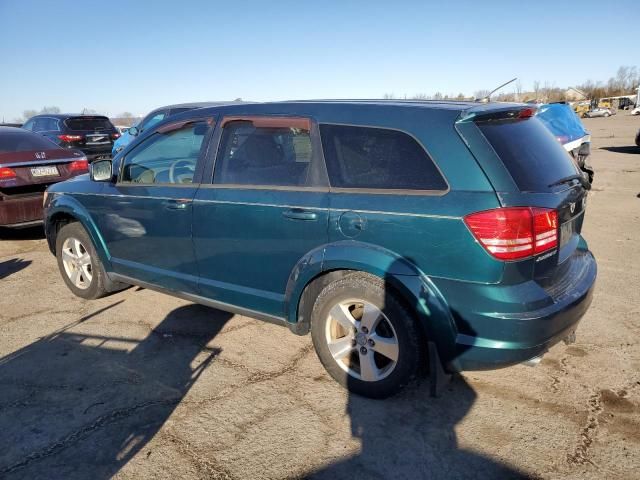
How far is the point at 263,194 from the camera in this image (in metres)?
3.32

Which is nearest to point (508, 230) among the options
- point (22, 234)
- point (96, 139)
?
point (22, 234)

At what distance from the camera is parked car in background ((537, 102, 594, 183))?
806cm

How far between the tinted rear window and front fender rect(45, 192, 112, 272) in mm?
2548

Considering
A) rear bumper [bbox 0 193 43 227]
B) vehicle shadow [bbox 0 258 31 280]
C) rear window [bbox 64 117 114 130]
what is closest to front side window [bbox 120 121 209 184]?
vehicle shadow [bbox 0 258 31 280]

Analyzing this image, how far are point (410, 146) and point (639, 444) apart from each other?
201 centimetres

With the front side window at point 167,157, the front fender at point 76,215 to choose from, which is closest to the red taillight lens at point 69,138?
the front fender at point 76,215

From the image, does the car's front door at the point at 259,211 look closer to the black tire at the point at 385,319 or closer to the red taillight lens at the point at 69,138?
the black tire at the point at 385,319

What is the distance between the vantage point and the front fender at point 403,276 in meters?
2.67

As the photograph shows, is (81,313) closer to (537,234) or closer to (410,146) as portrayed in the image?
(410,146)

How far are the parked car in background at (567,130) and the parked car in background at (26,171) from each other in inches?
295

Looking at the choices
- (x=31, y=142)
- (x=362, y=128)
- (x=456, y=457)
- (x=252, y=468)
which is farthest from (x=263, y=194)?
(x=31, y=142)

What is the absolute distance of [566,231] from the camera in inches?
113

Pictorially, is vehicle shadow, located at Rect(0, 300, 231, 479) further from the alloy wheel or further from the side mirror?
the side mirror

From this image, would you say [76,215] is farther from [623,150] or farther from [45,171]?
[623,150]
